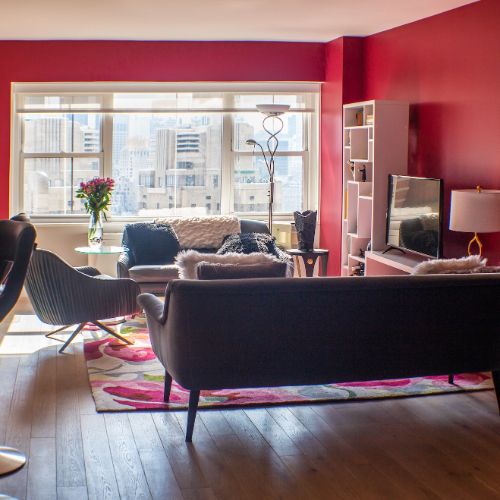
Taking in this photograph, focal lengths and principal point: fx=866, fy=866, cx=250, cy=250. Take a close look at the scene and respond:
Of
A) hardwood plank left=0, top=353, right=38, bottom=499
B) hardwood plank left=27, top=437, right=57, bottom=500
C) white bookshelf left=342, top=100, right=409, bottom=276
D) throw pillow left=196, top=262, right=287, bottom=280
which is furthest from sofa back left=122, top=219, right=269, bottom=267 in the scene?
hardwood plank left=27, top=437, right=57, bottom=500

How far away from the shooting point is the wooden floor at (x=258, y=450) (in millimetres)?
3607

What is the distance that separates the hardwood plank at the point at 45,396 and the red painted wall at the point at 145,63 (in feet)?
10.7

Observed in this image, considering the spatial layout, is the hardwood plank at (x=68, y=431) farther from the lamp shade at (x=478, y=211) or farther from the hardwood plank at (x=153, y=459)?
the lamp shade at (x=478, y=211)

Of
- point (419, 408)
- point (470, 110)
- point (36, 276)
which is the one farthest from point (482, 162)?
point (36, 276)

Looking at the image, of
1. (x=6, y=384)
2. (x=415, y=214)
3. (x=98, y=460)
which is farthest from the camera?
(x=415, y=214)

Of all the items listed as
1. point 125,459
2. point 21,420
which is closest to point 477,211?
point 125,459

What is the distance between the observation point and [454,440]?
4.26 metres

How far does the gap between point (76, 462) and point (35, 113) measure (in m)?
5.80

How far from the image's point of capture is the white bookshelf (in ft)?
24.7

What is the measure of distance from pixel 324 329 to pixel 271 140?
17.3 feet

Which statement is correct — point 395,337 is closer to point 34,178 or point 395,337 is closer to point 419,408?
point 419,408

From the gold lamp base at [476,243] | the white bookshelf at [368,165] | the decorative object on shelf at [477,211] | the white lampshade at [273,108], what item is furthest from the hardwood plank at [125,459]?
the white lampshade at [273,108]

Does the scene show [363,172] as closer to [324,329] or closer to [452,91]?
[452,91]

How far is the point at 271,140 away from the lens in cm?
930
